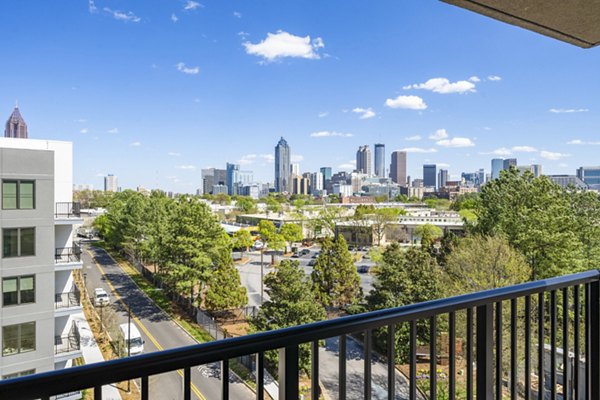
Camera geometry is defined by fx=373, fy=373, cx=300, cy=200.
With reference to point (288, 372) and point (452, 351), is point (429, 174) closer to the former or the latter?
point (452, 351)

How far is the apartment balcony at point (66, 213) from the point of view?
302 inches

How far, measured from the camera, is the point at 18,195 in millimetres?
6668

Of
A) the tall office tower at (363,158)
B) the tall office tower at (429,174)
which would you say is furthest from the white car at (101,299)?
the tall office tower at (363,158)

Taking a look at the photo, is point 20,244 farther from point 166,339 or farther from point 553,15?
point 553,15

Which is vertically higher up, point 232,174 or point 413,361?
point 232,174

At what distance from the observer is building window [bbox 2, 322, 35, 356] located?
23.5 ft

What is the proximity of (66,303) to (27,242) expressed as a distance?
1.55 m

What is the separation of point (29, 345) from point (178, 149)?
2789 centimetres

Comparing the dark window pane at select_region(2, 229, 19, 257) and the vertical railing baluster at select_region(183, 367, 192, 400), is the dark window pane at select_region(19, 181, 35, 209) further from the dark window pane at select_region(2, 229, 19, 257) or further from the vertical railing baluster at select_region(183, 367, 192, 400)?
the vertical railing baluster at select_region(183, 367, 192, 400)

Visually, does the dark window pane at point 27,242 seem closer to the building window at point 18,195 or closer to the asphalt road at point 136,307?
the building window at point 18,195

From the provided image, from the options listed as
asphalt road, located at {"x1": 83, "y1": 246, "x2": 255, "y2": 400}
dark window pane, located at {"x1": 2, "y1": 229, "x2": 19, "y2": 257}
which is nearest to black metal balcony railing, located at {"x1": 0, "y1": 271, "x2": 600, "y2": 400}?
dark window pane, located at {"x1": 2, "y1": 229, "x2": 19, "y2": 257}

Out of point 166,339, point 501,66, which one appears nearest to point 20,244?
point 166,339

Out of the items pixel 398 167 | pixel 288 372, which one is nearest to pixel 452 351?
pixel 288 372

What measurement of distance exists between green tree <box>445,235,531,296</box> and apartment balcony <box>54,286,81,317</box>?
850 centimetres
